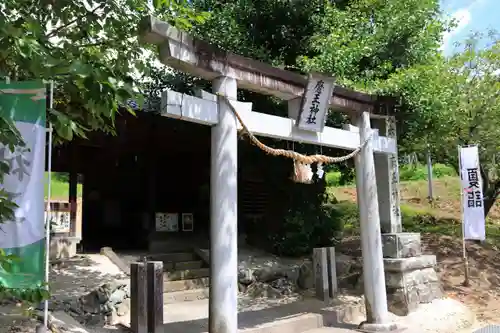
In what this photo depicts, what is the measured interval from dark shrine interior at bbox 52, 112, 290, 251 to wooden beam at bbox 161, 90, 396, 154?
392 cm

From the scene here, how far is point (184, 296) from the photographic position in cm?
834

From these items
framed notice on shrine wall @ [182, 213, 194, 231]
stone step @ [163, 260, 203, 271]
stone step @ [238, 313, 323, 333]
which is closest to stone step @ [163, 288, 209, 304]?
stone step @ [163, 260, 203, 271]

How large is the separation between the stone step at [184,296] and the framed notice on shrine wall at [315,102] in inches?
156

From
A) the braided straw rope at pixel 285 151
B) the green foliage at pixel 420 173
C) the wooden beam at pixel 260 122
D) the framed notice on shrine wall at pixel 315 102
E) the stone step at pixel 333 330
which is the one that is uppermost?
the green foliage at pixel 420 173

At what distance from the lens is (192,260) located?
1033cm

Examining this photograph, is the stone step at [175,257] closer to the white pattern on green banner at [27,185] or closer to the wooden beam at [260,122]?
the wooden beam at [260,122]

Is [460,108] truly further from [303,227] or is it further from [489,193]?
[303,227]

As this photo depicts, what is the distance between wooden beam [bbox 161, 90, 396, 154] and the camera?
5.15 m

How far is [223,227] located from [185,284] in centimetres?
388

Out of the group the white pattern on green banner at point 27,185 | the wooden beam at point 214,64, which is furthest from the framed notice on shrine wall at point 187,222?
the white pattern on green banner at point 27,185

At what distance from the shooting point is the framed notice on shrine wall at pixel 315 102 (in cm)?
651

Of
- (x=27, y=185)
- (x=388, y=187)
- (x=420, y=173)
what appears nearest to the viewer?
(x=27, y=185)

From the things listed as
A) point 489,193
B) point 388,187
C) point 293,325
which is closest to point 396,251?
point 388,187

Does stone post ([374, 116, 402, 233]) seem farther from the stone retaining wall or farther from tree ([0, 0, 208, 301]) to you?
tree ([0, 0, 208, 301])
